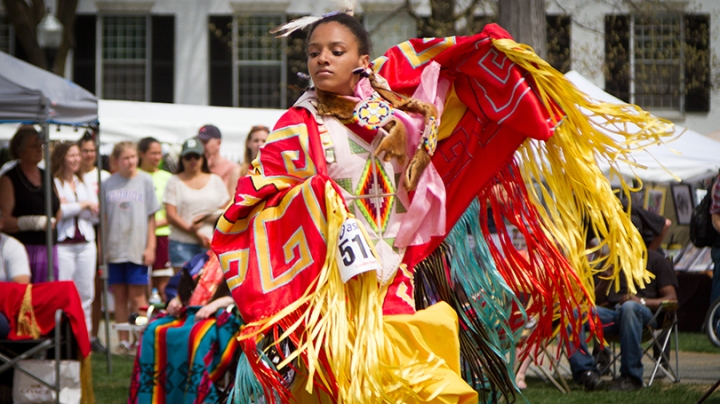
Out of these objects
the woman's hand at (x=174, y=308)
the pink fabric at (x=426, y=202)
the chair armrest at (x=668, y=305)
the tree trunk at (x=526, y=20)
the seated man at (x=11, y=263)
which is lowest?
the chair armrest at (x=668, y=305)

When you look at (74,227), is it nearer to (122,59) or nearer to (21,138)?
(21,138)

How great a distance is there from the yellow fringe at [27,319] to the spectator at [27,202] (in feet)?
3.82

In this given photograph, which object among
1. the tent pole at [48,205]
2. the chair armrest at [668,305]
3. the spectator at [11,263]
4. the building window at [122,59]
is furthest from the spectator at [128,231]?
the building window at [122,59]

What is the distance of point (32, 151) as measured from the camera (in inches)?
260

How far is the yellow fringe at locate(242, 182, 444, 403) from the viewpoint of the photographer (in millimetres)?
3045

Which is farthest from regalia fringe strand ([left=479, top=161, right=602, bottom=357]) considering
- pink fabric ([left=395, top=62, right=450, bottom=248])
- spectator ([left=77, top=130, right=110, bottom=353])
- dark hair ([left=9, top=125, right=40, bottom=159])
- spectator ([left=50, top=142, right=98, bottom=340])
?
spectator ([left=77, top=130, right=110, bottom=353])

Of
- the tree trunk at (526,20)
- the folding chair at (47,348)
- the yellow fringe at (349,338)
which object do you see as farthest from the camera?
the tree trunk at (526,20)

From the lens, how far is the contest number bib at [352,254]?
3.15 metres

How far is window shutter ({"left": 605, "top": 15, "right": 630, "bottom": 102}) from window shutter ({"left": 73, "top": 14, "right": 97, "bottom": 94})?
9.15m

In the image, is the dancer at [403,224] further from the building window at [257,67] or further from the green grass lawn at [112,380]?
the building window at [257,67]

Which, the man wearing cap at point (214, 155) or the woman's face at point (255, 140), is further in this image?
the man wearing cap at point (214, 155)

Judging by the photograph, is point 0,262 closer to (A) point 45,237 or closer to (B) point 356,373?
(A) point 45,237

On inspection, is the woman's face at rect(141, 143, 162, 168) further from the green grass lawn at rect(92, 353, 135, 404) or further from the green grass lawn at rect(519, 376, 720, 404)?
the green grass lawn at rect(519, 376, 720, 404)

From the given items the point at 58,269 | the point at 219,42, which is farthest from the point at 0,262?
the point at 219,42
